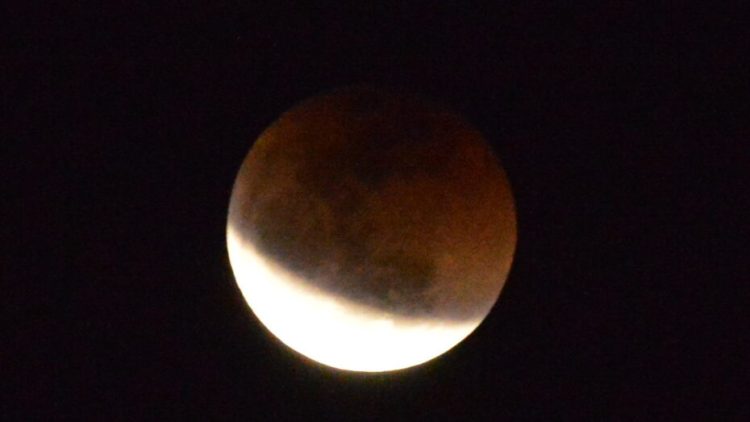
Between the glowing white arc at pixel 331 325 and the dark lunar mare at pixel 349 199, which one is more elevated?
the dark lunar mare at pixel 349 199

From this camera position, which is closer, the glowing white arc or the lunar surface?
the lunar surface

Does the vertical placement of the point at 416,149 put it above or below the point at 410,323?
above

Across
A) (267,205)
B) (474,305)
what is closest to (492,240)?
(474,305)

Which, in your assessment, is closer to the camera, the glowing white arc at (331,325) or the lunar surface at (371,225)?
the lunar surface at (371,225)

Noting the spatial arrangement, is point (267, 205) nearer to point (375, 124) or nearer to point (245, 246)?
point (245, 246)

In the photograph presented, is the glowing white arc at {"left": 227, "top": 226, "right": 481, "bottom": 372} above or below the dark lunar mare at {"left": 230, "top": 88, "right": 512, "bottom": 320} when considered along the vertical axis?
below

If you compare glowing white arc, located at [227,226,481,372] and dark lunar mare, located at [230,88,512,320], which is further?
glowing white arc, located at [227,226,481,372]

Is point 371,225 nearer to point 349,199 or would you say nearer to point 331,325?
point 349,199

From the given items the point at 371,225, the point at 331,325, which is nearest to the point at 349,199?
the point at 371,225
